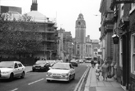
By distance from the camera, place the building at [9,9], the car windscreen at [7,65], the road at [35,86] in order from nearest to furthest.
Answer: the road at [35,86] < the car windscreen at [7,65] < the building at [9,9]

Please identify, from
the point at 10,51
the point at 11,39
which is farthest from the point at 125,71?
the point at 10,51

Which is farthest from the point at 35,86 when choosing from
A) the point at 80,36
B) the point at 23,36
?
the point at 80,36

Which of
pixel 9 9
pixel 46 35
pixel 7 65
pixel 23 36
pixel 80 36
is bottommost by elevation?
pixel 7 65

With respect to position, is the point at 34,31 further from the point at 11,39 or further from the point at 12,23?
the point at 11,39

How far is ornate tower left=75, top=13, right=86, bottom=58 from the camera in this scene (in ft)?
530

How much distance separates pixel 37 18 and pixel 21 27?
23162mm

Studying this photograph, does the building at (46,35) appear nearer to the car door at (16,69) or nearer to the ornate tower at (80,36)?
the car door at (16,69)

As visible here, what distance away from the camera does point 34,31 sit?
47.2 metres

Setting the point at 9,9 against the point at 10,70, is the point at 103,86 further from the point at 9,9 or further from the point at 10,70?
the point at 9,9

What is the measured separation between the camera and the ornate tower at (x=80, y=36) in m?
162

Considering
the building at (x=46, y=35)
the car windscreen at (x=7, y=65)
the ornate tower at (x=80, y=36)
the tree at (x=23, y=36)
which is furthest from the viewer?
the ornate tower at (x=80, y=36)

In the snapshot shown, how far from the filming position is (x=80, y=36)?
6486 inches

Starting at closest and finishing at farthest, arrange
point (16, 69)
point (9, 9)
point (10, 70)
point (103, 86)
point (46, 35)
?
point (103, 86) → point (10, 70) → point (16, 69) → point (46, 35) → point (9, 9)

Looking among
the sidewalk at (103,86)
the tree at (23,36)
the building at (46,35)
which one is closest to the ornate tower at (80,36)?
the building at (46,35)
